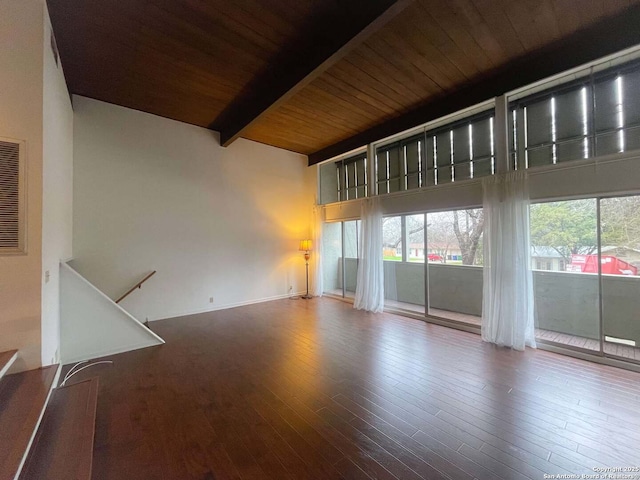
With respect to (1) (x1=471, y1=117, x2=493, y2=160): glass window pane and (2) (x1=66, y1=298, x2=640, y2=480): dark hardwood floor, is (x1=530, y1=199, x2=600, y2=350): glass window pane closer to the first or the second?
(2) (x1=66, y1=298, x2=640, y2=480): dark hardwood floor

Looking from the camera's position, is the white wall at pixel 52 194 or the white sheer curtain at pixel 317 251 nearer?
the white wall at pixel 52 194

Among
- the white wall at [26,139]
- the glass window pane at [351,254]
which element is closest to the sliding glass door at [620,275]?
the glass window pane at [351,254]

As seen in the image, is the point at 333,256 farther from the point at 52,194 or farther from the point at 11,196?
the point at 11,196

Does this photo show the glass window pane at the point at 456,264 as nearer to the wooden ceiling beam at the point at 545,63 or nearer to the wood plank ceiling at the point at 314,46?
the wooden ceiling beam at the point at 545,63

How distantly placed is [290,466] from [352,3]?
4104 millimetres

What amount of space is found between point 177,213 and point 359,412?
4969mm

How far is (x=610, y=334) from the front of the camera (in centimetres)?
326

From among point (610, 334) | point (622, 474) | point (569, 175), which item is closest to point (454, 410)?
point (622, 474)

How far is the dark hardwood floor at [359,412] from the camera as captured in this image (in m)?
1.79

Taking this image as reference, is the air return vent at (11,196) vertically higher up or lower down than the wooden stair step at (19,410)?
higher up

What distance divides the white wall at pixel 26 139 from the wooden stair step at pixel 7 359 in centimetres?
5

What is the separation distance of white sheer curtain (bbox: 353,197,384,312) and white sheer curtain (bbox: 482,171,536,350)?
2.06m

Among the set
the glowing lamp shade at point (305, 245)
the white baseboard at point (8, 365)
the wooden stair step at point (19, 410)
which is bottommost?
the wooden stair step at point (19, 410)

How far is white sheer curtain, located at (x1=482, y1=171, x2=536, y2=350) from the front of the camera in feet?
12.0
